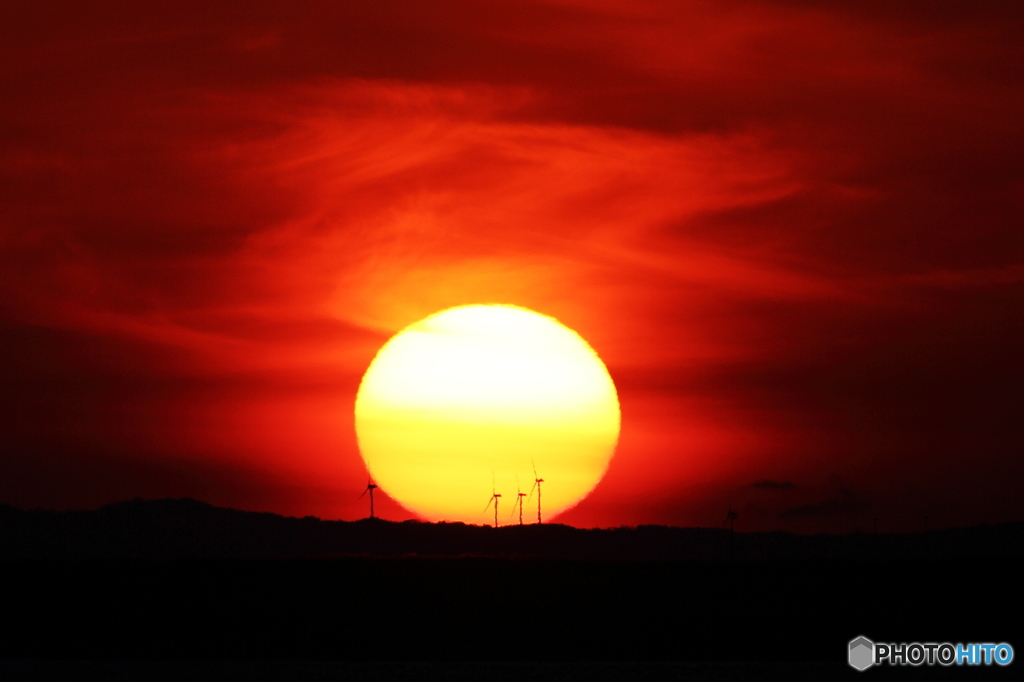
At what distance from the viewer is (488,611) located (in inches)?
4385

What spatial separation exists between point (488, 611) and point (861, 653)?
34336 millimetres

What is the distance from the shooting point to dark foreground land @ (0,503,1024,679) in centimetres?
9606

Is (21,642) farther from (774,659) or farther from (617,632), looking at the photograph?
(774,659)

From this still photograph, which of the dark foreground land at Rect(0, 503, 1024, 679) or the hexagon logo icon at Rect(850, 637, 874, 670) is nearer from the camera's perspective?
the hexagon logo icon at Rect(850, 637, 874, 670)

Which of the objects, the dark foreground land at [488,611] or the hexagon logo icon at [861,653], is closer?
the hexagon logo icon at [861,653]

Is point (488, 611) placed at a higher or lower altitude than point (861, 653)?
higher

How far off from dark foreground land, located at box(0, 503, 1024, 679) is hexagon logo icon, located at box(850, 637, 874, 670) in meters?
1.54

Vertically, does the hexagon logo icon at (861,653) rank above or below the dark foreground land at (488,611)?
below

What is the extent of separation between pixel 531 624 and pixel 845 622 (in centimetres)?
2575

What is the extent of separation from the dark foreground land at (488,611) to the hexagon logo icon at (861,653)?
154 cm

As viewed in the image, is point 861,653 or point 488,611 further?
point 488,611

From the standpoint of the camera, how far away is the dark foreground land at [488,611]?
96.1 metres

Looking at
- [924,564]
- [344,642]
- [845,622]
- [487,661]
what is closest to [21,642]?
[344,642]

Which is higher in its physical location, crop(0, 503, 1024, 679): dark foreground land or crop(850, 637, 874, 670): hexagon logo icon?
crop(0, 503, 1024, 679): dark foreground land
